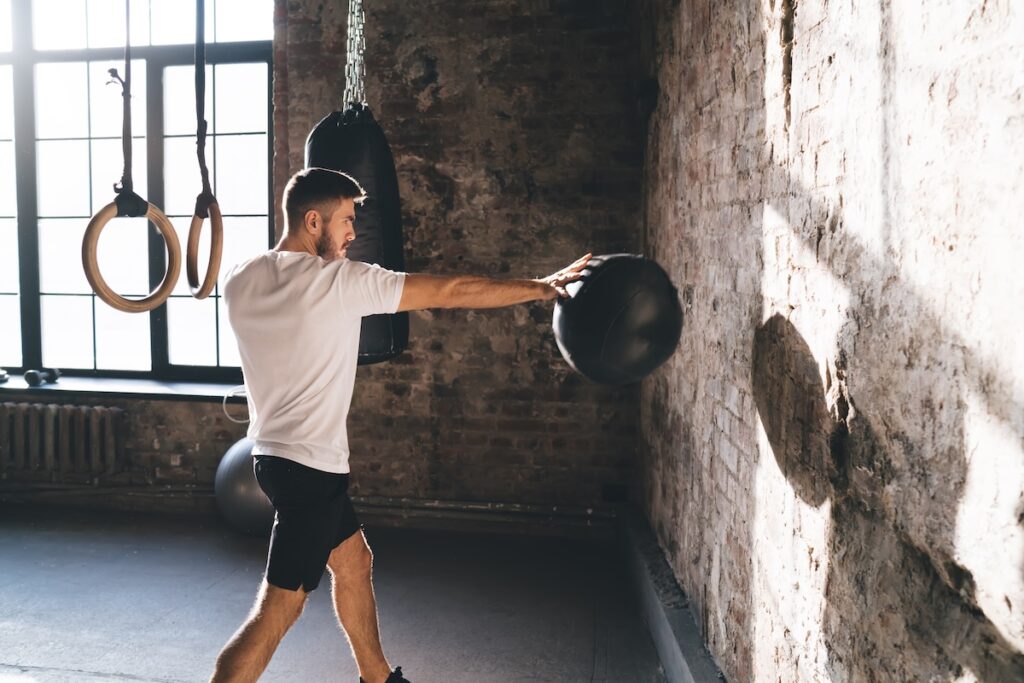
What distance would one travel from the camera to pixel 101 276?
2.65 m

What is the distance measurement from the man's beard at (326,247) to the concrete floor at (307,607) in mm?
1562

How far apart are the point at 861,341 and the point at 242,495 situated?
3.53 meters

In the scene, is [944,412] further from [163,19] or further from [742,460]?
[163,19]

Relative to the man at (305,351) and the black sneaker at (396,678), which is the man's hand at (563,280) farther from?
the black sneaker at (396,678)

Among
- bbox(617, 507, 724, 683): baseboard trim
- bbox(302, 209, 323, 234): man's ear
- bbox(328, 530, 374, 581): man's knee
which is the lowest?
bbox(617, 507, 724, 683): baseboard trim

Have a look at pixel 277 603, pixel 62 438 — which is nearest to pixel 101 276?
pixel 277 603

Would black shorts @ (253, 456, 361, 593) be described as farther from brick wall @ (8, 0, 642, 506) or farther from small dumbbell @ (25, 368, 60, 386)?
small dumbbell @ (25, 368, 60, 386)

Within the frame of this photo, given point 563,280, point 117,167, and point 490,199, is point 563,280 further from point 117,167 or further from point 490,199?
point 117,167

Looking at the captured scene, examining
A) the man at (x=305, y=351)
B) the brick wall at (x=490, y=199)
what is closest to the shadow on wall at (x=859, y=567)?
the man at (x=305, y=351)

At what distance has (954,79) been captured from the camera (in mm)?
1163

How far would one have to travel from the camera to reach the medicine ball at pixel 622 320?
2.18 meters

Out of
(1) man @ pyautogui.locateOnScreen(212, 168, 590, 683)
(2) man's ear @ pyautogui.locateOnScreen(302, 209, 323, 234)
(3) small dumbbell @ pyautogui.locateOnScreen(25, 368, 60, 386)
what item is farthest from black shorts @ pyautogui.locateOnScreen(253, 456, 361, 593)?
(3) small dumbbell @ pyautogui.locateOnScreen(25, 368, 60, 386)

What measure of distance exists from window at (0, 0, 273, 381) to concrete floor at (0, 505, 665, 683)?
1.19 m

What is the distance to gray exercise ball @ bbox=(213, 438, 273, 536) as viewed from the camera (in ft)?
13.7
